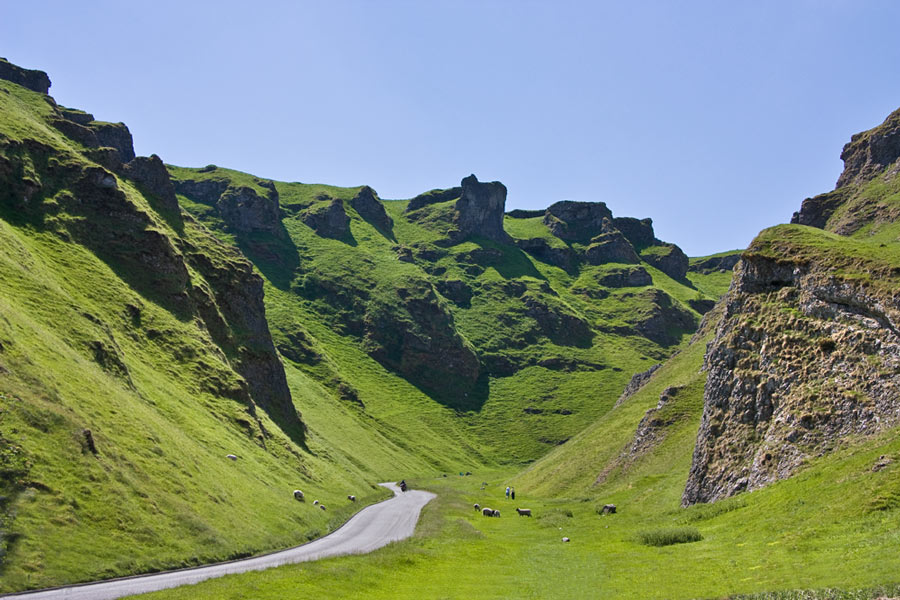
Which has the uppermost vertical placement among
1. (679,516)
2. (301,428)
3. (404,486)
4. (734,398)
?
(734,398)

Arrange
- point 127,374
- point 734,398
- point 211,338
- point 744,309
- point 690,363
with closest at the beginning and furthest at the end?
point 734,398 → point 744,309 → point 127,374 → point 211,338 → point 690,363

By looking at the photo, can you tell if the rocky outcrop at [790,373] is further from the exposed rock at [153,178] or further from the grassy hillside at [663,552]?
the exposed rock at [153,178]

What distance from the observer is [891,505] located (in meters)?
29.6

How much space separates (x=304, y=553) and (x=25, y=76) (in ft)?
681

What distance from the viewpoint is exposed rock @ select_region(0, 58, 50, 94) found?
184 metres

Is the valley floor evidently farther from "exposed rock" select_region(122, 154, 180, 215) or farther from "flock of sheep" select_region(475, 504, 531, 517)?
"exposed rock" select_region(122, 154, 180, 215)

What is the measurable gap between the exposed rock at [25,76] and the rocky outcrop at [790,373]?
20977 cm

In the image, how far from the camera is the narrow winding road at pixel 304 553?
3359cm

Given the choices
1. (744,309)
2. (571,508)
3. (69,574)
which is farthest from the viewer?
(571,508)

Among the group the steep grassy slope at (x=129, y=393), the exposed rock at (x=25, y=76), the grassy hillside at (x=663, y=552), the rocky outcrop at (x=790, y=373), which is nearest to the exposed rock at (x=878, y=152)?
the rocky outcrop at (x=790, y=373)

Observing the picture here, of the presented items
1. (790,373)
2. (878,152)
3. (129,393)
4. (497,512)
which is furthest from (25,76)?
(878,152)

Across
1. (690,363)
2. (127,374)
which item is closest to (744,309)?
(690,363)

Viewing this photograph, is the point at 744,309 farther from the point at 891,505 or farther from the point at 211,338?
the point at 211,338

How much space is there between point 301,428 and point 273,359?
15.5 metres
